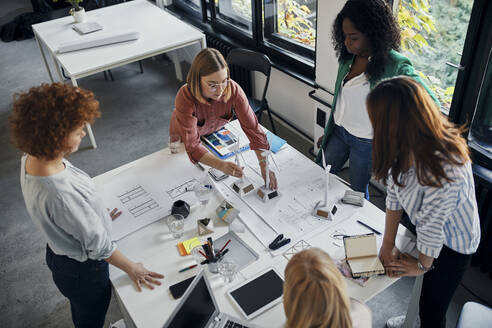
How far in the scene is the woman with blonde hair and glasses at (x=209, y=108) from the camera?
2.21m

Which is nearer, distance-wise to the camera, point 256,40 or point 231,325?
point 231,325

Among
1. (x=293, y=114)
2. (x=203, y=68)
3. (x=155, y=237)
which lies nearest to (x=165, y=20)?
(x=293, y=114)

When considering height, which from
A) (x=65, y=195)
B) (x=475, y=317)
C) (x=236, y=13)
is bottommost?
(x=475, y=317)

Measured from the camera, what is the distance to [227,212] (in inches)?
82.5

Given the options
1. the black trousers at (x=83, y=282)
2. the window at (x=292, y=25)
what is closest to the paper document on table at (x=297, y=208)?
the black trousers at (x=83, y=282)

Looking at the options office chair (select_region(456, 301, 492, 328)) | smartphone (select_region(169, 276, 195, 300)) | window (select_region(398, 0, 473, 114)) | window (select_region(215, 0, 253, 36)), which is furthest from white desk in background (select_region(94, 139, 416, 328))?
window (select_region(215, 0, 253, 36))

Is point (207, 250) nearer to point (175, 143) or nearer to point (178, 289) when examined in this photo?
point (178, 289)

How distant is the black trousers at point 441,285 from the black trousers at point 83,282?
4.61ft

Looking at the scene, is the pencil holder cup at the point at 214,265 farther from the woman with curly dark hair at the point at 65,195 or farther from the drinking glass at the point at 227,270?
the woman with curly dark hair at the point at 65,195

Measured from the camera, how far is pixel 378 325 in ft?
7.97

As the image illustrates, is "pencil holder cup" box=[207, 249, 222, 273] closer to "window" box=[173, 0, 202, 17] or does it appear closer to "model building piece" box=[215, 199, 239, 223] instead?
"model building piece" box=[215, 199, 239, 223]

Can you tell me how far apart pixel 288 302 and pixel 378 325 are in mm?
1501

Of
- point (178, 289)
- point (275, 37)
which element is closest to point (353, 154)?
point (178, 289)

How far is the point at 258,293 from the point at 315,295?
695mm
